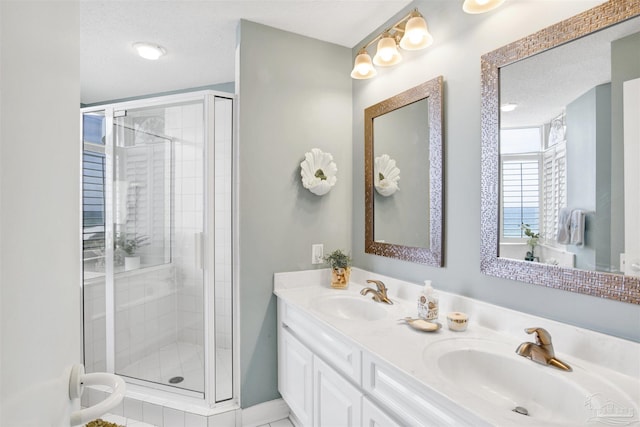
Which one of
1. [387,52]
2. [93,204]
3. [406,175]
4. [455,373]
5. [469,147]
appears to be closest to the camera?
[455,373]

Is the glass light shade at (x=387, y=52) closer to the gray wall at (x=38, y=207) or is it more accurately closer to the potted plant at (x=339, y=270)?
the potted plant at (x=339, y=270)

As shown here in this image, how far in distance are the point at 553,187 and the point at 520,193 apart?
0.12 m

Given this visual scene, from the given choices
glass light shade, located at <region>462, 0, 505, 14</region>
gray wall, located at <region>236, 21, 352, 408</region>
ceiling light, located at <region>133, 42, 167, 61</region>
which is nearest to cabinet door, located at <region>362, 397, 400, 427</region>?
gray wall, located at <region>236, 21, 352, 408</region>

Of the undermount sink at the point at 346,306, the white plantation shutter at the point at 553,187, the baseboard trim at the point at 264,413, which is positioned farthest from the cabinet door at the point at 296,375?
the white plantation shutter at the point at 553,187

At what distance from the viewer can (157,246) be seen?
2.32m

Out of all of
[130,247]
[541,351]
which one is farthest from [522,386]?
[130,247]

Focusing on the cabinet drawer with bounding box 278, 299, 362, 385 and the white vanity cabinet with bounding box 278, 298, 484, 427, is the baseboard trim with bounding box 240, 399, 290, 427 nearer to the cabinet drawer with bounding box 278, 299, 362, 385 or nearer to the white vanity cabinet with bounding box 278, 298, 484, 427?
the white vanity cabinet with bounding box 278, 298, 484, 427

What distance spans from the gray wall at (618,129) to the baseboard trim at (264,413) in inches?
76.1

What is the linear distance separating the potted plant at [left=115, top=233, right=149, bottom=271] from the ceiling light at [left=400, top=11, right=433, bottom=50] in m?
2.07

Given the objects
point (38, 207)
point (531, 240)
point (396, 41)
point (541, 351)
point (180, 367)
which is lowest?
point (180, 367)

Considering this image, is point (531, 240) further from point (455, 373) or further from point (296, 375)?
point (296, 375)

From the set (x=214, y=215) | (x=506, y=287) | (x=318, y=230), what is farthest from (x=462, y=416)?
(x=214, y=215)

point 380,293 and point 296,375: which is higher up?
point 380,293

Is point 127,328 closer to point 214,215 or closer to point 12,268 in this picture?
point 214,215
